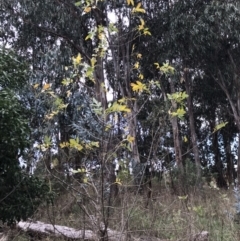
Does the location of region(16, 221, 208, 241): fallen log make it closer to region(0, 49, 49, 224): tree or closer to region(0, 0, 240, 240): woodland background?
region(0, 0, 240, 240): woodland background

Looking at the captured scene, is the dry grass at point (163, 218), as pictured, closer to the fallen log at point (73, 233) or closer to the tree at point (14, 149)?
the fallen log at point (73, 233)

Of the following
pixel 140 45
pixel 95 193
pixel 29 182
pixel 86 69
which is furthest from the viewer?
pixel 140 45

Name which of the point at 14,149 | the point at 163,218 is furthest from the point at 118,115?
the point at 163,218

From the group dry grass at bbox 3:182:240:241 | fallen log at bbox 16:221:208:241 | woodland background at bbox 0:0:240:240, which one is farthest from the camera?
dry grass at bbox 3:182:240:241

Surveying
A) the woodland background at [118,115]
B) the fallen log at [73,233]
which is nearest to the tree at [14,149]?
the woodland background at [118,115]

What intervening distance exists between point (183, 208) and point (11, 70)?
125 inches

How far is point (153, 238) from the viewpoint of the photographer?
199 inches

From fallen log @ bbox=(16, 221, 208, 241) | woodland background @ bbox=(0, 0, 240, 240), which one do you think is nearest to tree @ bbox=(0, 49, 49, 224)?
woodland background @ bbox=(0, 0, 240, 240)

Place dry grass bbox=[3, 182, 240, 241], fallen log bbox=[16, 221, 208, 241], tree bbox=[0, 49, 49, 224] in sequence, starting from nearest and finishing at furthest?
1. fallen log bbox=[16, 221, 208, 241]
2. dry grass bbox=[3, 182, 240, 241]
3. tree bbox=[0, 49, 49, 224]

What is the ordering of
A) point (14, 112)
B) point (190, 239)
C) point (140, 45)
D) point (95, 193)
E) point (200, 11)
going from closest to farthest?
point (95, 193) → point (190, 239) → point (14, 112) → point (200, 11) → point (140, 45)

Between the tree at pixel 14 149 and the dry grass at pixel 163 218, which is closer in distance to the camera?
the dry grass at pixel 163 218

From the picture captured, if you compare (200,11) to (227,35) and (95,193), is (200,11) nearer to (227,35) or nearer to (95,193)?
(227,35)

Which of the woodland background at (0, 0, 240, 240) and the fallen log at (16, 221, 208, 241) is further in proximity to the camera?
the fallen log at (16, 221, 208, 241)

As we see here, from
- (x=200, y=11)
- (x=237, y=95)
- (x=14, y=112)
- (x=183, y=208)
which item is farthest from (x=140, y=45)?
(x=14, y=112)
